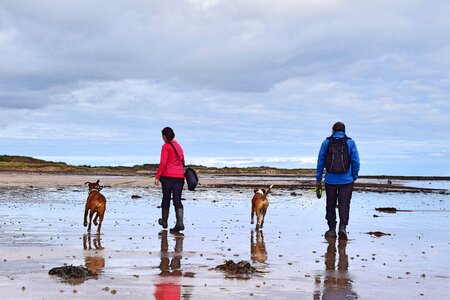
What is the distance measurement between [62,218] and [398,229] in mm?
9895

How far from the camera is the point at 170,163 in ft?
56.2

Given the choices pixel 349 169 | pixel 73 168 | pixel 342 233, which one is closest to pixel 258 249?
pixel 342 233

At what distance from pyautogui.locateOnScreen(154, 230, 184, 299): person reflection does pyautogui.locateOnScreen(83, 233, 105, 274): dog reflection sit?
0.99m

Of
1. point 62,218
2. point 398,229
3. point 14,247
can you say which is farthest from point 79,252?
point 398,229

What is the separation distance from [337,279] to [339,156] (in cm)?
655

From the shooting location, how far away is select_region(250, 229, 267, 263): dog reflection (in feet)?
38.7

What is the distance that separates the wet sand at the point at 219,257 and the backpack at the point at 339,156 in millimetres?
1729

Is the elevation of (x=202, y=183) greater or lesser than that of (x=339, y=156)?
lesser

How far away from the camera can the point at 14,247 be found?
1259 centimetres

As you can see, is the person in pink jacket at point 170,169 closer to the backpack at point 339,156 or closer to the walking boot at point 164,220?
the walking boot at point 164,220

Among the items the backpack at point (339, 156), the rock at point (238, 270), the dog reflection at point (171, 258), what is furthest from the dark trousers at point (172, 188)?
the rock at point (238, 270)

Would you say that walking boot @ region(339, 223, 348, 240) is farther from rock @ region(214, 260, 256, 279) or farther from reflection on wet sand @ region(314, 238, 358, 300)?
rock @ region(214, 260, 256, 279)

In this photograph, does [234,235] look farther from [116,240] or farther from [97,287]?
[97,287]

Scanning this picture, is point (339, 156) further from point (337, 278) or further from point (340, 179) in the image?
point (337, 278)
